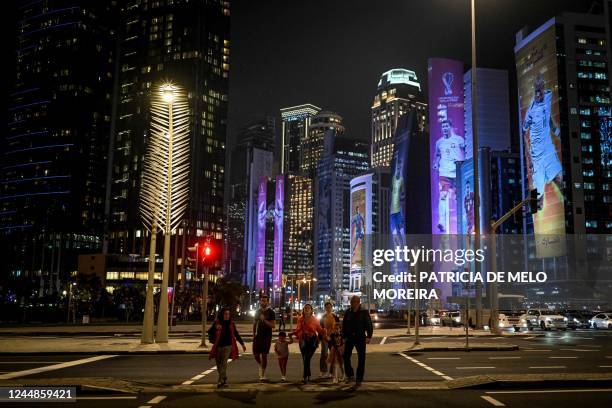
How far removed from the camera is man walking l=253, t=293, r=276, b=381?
47.4ft

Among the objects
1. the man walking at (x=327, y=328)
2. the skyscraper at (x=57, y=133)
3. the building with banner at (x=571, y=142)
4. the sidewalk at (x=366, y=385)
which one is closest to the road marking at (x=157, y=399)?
→ the sidewalk at (x=366, y=385)

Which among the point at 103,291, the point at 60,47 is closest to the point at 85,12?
the point at 60,47

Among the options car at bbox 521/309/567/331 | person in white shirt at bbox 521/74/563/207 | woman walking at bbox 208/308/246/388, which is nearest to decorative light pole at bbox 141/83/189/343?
woman walking at bbox 208/308/246/388

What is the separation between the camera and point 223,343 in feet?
44.2

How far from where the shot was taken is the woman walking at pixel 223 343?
43.6ft

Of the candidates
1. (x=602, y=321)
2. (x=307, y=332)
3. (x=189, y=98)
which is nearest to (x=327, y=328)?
(x=307, y=332)

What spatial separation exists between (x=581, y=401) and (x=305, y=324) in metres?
6.31

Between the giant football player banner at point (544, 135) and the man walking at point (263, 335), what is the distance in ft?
417

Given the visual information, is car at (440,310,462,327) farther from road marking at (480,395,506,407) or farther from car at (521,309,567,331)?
road marking at (480,395,506,407)

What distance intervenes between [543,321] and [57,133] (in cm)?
16770

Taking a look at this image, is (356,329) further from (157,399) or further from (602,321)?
(602,321)

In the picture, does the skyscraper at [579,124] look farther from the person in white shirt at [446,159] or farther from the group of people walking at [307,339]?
the group of people walking at [307,339]

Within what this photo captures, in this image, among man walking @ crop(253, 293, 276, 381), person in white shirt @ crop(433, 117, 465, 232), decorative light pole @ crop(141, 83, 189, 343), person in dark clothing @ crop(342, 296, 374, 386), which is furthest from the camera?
person in white shirt @ crop(433, 117, 465, 232)

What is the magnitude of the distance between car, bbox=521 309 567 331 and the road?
2094 cm
